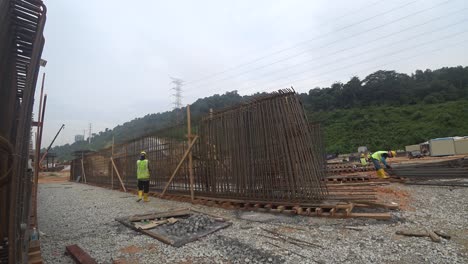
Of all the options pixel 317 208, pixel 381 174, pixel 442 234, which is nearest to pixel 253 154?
pixel 317 208

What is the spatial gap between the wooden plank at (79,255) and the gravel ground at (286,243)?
0.12 meters

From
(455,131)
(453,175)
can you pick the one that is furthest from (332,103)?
(453,175)

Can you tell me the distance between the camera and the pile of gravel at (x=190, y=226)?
17.4 feet

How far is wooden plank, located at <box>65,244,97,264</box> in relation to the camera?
3781 millimetres

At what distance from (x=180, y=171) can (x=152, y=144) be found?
2.72 metres

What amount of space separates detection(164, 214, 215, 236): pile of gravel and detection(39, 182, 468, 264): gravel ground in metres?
0.47

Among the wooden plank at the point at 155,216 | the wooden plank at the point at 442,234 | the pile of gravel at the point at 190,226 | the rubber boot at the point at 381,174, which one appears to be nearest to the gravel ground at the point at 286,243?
the wooden plank at the point at 442,234

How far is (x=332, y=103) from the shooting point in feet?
216

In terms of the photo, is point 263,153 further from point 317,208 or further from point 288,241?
point 288,241

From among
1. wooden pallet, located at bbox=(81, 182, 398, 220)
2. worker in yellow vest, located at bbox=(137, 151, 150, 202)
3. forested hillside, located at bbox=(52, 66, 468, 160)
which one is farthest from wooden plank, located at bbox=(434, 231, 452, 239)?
forested hillside, located at bbox=(52, 66, 468, 160)

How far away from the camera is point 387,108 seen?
56250mm

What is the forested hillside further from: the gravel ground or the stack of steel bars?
the stack of steel bars

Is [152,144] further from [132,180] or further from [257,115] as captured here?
[257,115]

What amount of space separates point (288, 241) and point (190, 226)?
81.2 inches
